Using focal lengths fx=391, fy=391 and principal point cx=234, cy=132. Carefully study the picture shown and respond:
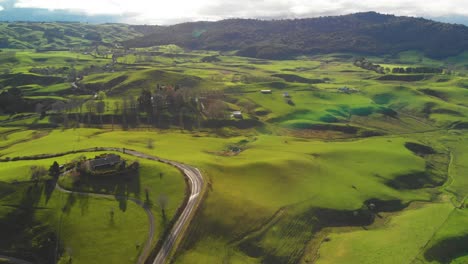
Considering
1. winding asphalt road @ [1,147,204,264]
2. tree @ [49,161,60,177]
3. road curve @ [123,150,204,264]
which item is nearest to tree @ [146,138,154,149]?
winding asphalt road @ [1,147,204,264]

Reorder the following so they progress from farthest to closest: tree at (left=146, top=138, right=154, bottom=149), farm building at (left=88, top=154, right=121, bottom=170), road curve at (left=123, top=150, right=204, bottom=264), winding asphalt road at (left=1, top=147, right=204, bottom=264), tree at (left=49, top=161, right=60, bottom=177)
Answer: tree at (left=146, top=138, right=154, bottom=149)
farm building at (left=88, top=154, right=121, bottom=170)
tree at (left=49, top=161, right=60, bottom=177)
road curve at (left=123, top=150, right=204, bottom=264)
winding asphalt road at (left=1, top=147, right=204, bottom=264)

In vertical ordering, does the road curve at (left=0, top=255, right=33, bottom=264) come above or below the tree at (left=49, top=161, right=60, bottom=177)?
below

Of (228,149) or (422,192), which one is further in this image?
(228,149)

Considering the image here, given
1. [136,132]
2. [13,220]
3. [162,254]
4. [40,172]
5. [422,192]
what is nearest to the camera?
[162,254]

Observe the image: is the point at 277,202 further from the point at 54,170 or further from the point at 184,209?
the point at 54,170

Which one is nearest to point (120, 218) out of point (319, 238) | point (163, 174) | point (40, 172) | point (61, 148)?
point (163, 174)

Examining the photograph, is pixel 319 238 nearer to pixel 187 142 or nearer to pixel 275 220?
pixel 275 220

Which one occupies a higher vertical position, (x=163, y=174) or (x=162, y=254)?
(x=163, y=174)

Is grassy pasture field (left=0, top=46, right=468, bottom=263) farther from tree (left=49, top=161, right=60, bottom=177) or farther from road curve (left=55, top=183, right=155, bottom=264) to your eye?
tree (left=49, top=161, right=60, bottom=177)

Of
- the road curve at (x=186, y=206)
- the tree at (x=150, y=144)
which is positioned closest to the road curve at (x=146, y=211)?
the road curve at (x=186, y=206)
